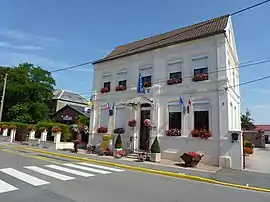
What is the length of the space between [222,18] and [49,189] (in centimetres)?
1540

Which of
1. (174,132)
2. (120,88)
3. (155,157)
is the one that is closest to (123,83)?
(120,88)

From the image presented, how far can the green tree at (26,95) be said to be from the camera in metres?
34.0

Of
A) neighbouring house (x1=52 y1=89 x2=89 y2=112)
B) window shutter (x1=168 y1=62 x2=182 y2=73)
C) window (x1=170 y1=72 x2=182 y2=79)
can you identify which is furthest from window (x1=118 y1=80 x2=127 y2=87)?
neighbouring house (x1=52 y1=89 x2=89 y2=112)

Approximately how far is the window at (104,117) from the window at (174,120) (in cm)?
588

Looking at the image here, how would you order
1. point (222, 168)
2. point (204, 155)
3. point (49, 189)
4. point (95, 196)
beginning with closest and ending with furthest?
point (95, 196) < point (49, 189) < point (222, 168) < point (204, 155)

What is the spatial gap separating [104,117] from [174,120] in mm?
6504

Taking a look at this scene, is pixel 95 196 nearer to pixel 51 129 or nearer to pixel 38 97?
pixel 51 129

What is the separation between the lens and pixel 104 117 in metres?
19.5

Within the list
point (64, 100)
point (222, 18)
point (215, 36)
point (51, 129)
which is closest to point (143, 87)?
point (215, 36)

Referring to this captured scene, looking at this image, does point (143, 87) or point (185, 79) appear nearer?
point (185, 79)

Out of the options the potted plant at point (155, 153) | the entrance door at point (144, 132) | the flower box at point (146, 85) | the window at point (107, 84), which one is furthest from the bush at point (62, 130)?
the potted plant at point (155, 153)

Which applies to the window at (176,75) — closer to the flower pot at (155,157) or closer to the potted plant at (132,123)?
the potted plant at (132,123)

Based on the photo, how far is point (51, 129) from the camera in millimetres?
21719

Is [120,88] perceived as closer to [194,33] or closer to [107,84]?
[107,84]
